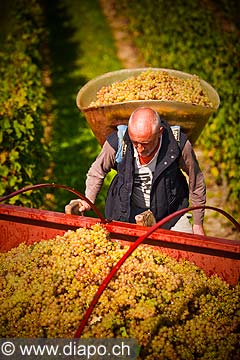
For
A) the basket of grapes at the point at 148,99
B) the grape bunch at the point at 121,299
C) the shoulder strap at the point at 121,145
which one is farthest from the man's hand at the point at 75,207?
the basket of grapes at the point at 148,99

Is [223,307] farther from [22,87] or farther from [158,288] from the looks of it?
[22,87]

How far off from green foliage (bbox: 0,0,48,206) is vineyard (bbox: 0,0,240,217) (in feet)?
0.04

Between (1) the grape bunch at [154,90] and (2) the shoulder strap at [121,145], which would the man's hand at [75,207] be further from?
(1) the grape bunch at [154,90]

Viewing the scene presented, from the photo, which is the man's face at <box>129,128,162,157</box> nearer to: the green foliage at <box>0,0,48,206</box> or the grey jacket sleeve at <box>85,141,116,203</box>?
the grey jacket sleeve at <box>85,141,116,203</box>

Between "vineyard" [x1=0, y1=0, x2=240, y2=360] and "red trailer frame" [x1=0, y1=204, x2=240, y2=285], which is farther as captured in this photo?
"red trailer frame" [x1=0, y1=204, x2=240, y2=285]

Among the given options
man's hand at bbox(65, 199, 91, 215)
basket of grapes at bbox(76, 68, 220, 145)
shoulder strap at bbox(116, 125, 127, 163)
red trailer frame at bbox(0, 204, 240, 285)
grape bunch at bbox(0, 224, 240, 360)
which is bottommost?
grape bunch at bbox(0, 224, 240, 360)

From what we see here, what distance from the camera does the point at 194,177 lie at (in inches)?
196

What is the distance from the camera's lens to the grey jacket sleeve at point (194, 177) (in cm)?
485

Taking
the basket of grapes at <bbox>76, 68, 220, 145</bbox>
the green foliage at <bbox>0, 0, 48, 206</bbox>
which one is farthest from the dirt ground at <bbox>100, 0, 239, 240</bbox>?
the basket of grapes at <bbox>76, 68, 220, 145</bbox>

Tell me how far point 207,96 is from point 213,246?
2.05m

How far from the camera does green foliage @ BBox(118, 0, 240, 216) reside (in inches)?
325

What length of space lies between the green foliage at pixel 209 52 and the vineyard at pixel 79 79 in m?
0.02

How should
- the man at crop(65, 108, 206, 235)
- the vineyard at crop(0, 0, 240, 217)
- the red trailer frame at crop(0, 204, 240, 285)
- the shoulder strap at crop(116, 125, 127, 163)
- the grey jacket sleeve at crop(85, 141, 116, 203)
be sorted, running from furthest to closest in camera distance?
the vineyard at crop(0, 0, 240, 217) → the grey jacket sleeve at crop(85, 141, 116, 203) → the shoulder strap at crop(116, 125, 127, 163) → the man at crop(65, 108, 206, 235) → the red trailer frame at crop(0, 204, 240, 285)

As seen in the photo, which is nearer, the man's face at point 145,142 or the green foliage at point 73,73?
the man's face at point 145,142
